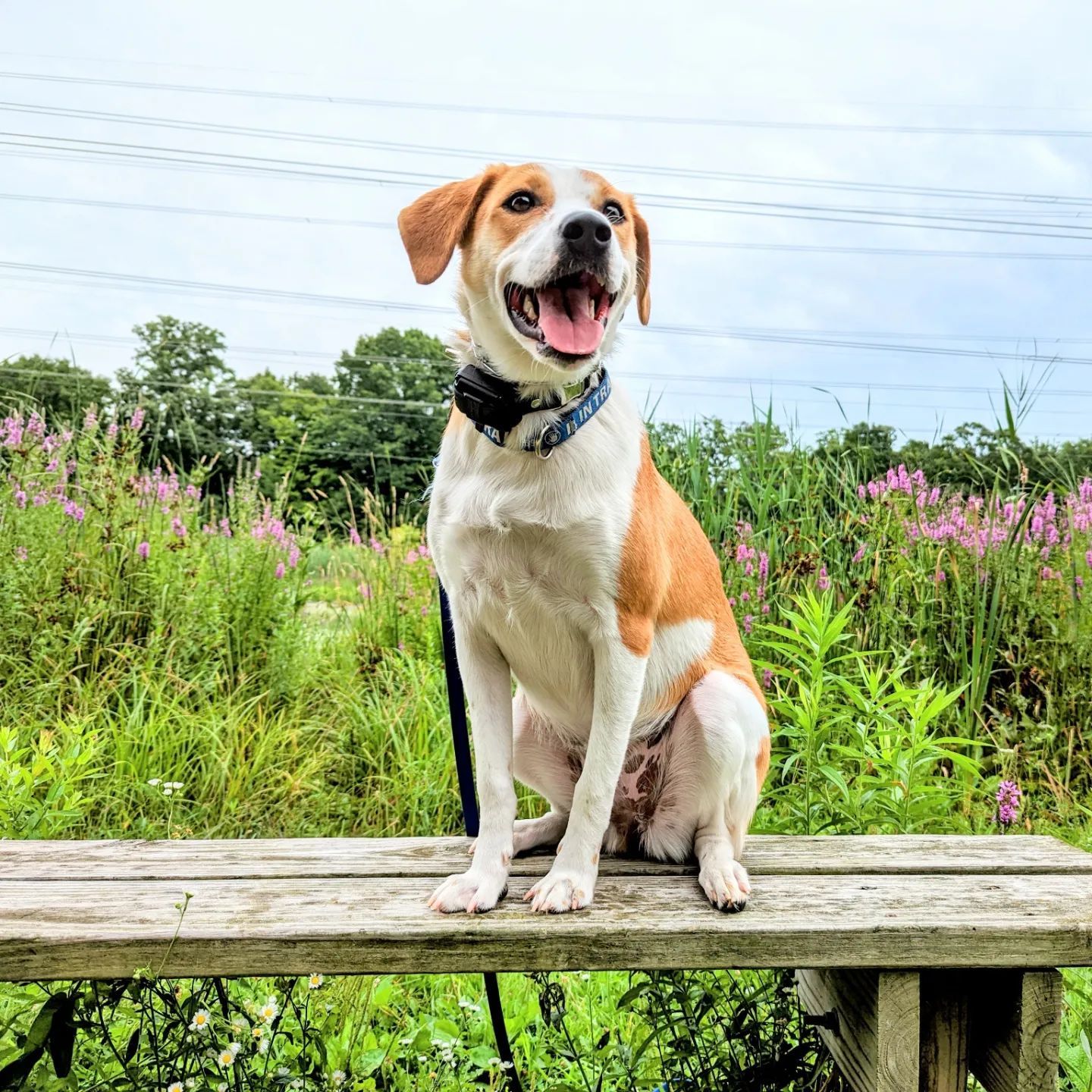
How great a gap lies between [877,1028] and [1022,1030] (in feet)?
0.85

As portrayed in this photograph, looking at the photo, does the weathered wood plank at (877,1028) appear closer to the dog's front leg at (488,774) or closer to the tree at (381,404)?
the dog's front leg at (488,774)

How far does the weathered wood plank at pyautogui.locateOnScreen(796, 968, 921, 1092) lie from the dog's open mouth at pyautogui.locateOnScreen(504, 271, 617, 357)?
49.6 inches

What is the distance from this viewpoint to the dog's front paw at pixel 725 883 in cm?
167

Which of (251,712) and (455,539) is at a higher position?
(455,539)

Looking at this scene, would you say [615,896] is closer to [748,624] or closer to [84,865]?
[84,865]

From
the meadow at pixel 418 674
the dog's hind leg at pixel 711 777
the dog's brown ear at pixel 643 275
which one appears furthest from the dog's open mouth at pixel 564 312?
the meadow at pixel 418 674

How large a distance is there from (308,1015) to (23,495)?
10.3 feet

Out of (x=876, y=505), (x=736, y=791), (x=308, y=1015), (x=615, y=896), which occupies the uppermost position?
(x=876, y=505)

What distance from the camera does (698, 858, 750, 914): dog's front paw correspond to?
5.48ft

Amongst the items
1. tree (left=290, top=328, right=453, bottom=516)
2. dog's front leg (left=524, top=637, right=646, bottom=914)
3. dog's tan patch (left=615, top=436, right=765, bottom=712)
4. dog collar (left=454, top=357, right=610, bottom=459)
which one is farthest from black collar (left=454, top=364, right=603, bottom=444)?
tree (left=290, top=328, right=453, bottom=516)

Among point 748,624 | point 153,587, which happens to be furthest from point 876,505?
point 153,587

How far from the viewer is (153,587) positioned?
423cm

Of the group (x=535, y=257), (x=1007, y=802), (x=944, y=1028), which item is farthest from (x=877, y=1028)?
(x=535, y=257)

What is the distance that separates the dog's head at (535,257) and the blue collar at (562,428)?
0.22 feet
